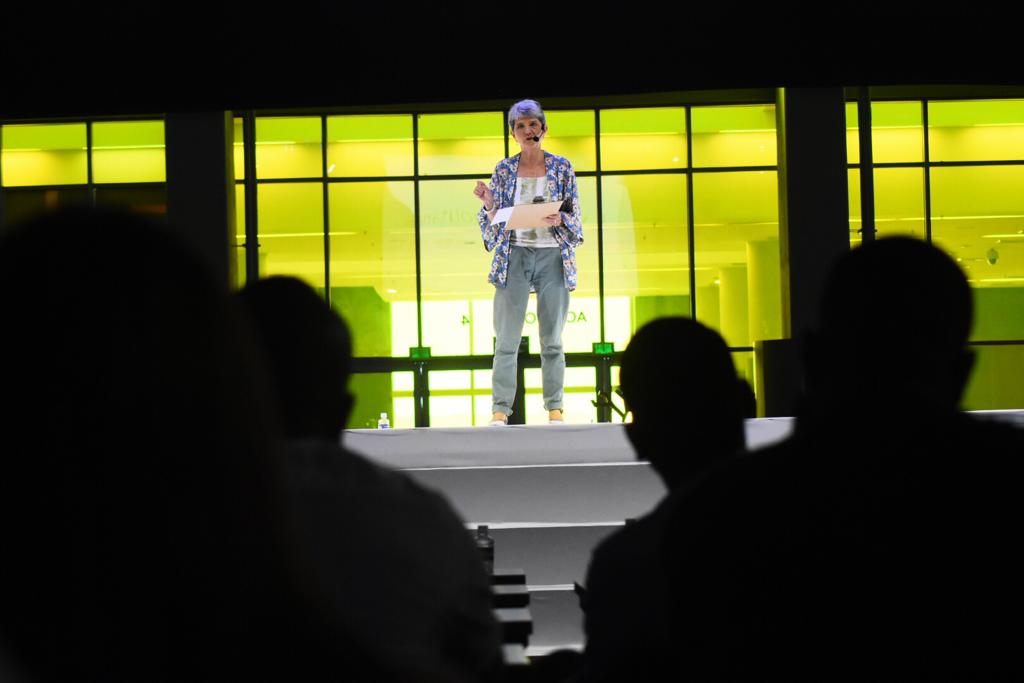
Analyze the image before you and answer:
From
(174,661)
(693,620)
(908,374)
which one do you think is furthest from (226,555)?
(908,374)

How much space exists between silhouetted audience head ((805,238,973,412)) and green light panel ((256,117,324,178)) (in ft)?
48.2

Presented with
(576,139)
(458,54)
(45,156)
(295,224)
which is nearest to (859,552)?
(458,54)

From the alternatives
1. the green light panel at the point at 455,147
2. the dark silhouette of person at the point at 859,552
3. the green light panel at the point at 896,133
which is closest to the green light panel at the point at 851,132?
the green light panel at the point at 896,133

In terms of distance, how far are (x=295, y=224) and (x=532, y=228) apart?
957 cm

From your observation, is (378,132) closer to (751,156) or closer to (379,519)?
(751,156)

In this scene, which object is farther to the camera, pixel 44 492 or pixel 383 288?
pixel 383 288

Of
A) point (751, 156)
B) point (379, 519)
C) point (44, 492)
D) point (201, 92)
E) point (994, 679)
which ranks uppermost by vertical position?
point (751, 156)

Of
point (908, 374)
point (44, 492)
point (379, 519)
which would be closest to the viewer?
point (44, 492)

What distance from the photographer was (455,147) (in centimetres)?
1584

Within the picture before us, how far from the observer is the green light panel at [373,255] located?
52.4 ft

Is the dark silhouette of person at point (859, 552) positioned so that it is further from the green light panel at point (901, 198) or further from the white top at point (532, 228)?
the green light panel at point (901, 198)

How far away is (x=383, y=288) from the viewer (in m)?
16.0

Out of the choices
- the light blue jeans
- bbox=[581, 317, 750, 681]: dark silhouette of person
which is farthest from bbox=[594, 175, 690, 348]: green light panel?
bbox=[581, 317, 750, 681]: dark silhouette of person

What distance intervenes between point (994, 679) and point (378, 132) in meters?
15.2
